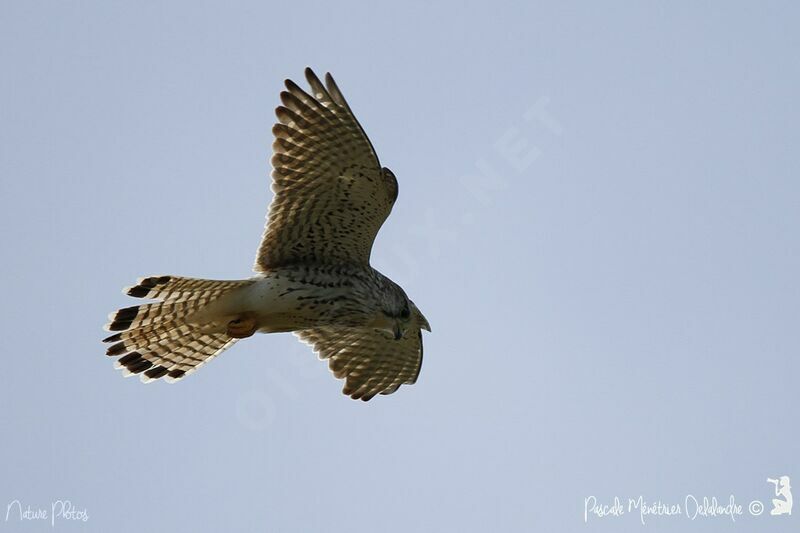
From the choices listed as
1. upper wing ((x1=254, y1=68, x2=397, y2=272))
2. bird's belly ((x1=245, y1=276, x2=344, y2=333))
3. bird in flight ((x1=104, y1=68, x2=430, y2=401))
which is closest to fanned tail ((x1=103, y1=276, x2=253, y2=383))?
bird in flight ((x1=104, y1=68, x2=430, y2=401))

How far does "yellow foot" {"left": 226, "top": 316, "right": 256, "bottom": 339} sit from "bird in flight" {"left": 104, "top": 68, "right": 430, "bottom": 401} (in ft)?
0.04

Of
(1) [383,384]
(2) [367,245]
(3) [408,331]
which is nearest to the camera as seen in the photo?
(2) [367,245]

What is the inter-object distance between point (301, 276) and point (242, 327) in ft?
2.59

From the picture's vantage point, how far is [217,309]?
12.4 metres

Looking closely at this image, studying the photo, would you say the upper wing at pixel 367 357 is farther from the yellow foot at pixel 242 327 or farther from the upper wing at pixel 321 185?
the upper wing at pixel 321 185

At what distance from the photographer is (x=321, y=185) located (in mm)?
12039

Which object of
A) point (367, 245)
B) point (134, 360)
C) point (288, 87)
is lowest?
point (134, 360)

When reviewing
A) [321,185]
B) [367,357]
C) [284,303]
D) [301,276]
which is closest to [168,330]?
[284,303]

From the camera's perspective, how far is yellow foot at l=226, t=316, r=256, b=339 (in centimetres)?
1242

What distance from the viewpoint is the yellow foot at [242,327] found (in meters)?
Result: 12.4

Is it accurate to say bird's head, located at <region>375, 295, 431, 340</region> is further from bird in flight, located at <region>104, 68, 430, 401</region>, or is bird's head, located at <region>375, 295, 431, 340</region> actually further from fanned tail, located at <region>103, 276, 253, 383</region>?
fanned tail, located at <region>103, 276, 253, 383</region>

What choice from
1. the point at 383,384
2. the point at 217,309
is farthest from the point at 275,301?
the point at 383,384

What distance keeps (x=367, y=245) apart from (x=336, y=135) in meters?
1.31

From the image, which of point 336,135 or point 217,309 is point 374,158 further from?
point 217,309
